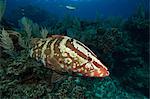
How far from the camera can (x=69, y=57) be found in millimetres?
2508

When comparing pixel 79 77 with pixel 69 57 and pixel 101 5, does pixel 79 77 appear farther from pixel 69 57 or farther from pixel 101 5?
pixel 101 5

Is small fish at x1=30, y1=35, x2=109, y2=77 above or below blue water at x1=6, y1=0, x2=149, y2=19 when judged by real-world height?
above

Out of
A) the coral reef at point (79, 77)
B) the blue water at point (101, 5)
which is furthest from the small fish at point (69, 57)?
the blue water at point (101, 5)

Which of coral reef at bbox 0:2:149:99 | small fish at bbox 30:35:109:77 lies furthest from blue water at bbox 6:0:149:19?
small fish at bbox 30:35:109:77

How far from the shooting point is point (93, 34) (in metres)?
7.41

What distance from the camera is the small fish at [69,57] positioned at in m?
2.36

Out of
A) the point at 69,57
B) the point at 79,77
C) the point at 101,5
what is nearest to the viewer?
the point at 69,57

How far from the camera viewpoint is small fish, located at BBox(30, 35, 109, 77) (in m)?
2.36

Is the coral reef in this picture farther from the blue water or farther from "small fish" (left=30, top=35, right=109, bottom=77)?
the blue water

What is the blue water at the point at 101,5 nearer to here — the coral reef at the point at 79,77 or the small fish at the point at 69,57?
the coral reef at the point at 79,77

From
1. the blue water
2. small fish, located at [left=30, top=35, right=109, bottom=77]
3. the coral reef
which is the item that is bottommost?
the blue water

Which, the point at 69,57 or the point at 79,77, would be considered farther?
the point at 79,77

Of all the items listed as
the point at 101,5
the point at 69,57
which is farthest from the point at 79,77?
the point at 101,5

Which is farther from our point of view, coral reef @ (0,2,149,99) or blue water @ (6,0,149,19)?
blue water @ (6,0,149,19)
